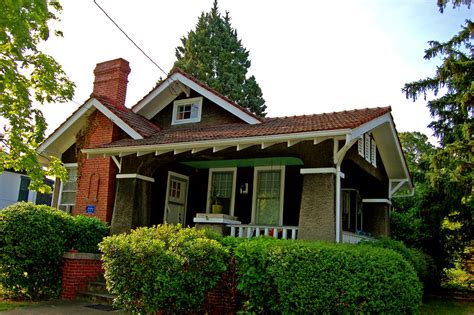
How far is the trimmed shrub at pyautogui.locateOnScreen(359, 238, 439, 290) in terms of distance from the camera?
417 inches

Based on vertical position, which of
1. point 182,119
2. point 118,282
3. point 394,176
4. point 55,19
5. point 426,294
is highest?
point 55,19

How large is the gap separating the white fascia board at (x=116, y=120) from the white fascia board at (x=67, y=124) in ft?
1.00

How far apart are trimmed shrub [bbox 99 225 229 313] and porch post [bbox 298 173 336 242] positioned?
7.45 feet

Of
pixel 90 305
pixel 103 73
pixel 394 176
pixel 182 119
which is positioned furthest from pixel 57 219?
pixel 394 176

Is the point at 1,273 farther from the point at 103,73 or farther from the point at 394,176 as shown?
the point at 394,176

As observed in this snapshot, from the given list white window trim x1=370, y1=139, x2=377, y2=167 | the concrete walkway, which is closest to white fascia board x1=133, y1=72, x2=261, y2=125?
white window trim x1=370, y1=139, x2=377, y2=167

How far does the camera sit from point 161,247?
7.45 metres

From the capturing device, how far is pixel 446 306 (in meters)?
11.8

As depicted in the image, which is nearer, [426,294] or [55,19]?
[55,19]

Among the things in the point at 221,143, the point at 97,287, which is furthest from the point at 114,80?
the point at 97,287

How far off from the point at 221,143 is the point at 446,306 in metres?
7.80

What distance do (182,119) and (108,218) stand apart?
4.02m

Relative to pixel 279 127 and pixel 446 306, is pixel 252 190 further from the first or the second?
pixel 446 306

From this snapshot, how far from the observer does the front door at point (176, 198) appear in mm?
13484
